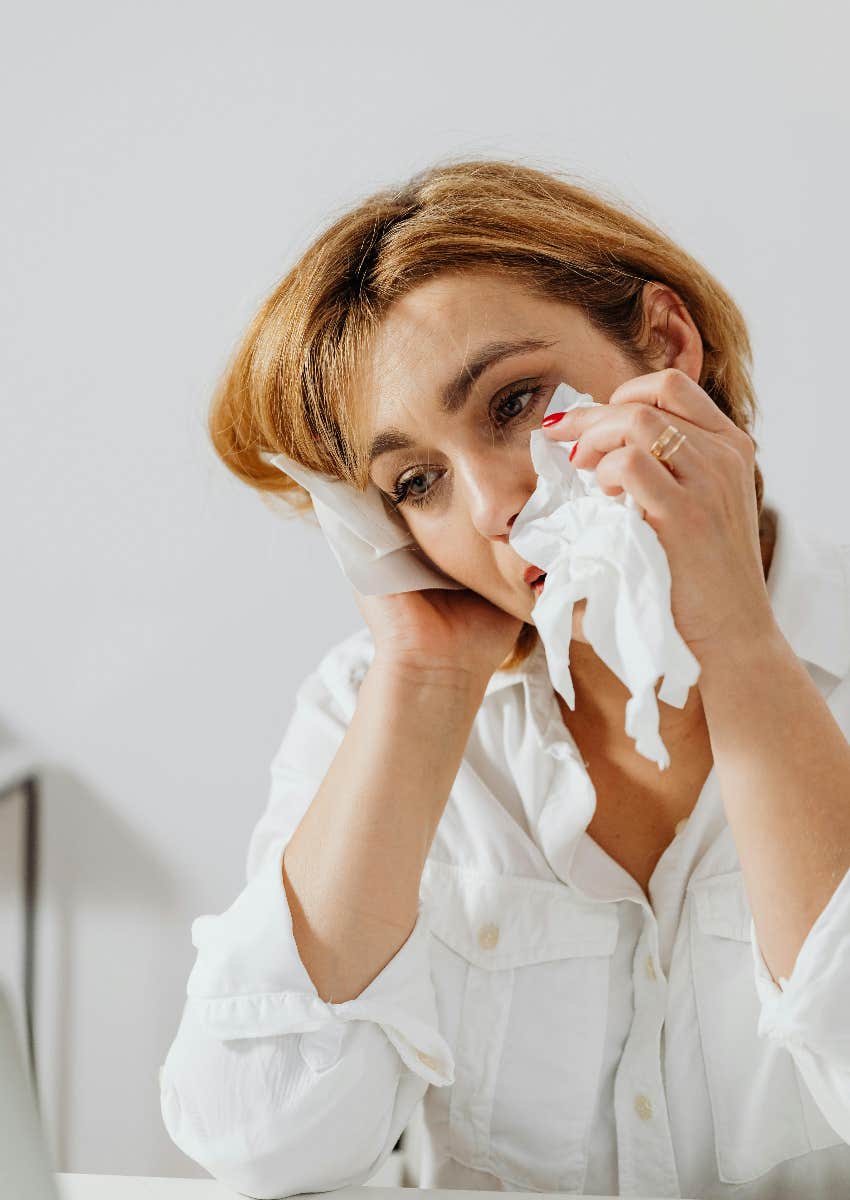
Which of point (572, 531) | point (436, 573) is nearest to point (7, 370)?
point (436, 573)

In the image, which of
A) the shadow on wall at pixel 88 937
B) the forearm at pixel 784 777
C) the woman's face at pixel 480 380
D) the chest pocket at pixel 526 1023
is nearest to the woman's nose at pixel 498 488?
the woman's face at pixel 480 380

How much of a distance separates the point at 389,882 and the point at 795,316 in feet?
3.22

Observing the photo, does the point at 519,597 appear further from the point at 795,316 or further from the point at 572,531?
the point at 795,316

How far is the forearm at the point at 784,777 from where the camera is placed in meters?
0.80

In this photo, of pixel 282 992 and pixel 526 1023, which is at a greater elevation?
pixel 282 992

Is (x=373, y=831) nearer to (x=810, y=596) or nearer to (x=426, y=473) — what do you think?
(x=426, y=473)

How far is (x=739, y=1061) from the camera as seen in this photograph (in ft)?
3.27

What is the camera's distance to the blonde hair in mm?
996

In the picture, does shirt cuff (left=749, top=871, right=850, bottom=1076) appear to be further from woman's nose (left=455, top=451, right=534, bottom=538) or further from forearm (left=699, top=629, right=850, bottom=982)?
woman's nose (left=455, top=451, right=534, bottom=538)

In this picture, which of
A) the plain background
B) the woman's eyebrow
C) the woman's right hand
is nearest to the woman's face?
the woman's eyebrow

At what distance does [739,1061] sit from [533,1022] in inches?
7.0

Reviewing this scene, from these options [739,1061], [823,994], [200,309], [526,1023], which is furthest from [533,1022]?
[200,309]

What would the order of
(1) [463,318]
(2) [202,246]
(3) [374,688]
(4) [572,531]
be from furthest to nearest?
(2) [202,246] → (3) [374,688] → (1) [463,318] → (4) [572,531]

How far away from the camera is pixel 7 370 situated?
69.5 inches
